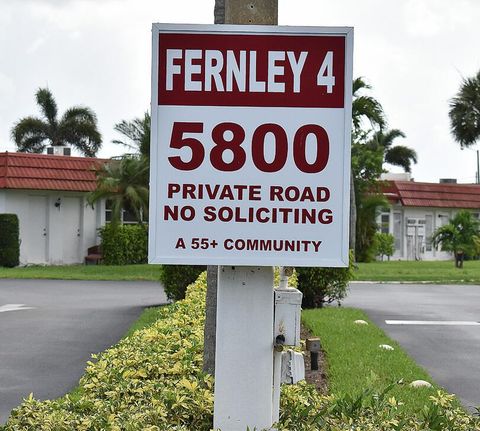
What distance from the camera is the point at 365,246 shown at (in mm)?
41781

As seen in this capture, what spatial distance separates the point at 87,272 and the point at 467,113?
69.5 feet

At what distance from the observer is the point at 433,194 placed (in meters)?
47.0

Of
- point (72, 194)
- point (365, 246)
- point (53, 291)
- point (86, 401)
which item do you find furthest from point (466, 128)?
point (86, 401)

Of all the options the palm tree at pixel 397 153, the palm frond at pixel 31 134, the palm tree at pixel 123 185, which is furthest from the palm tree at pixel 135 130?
the palm tree at pixel 397 153

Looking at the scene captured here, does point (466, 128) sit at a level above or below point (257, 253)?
above

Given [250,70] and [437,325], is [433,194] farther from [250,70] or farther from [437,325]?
[250,70]

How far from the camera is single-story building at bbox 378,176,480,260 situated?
46.1 metres

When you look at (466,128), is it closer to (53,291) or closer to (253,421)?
(53,291)

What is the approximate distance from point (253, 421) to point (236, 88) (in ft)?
5.43

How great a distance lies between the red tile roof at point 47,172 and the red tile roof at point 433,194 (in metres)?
14.5

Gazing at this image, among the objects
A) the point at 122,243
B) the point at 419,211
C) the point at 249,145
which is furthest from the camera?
the point at 419,211

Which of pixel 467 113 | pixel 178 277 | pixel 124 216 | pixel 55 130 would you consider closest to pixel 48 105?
pixel 55 130

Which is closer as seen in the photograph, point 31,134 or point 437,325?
point 437,325

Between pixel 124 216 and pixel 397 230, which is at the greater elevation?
pixel 124 216
